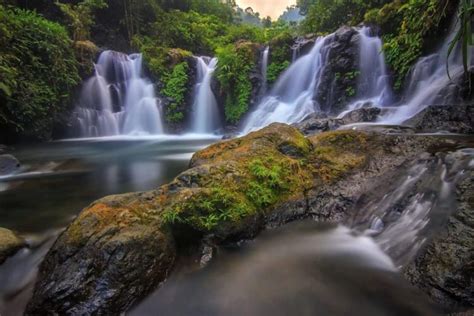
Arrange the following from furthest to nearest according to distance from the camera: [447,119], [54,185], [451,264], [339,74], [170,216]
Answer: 1. [339,74]
2. [447,119]
3. [54,185]
4. [170,216]
5. [451,264]

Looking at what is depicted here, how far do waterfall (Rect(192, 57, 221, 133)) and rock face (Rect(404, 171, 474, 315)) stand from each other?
12.7 m

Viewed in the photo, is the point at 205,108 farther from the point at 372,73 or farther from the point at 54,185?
the point at 54,185

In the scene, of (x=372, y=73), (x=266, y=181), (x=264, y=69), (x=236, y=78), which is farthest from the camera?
(x=264, y=69)

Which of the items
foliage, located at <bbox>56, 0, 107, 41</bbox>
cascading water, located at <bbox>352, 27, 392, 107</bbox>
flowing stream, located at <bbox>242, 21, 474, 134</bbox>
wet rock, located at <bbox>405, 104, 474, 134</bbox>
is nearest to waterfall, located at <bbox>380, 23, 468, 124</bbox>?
flowing stream, located at <bbox>242, 21, 474, 134</bbox>

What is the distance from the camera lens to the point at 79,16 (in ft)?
51.7

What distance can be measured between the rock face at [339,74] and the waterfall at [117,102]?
8227 mm

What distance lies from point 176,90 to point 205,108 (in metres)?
1.74

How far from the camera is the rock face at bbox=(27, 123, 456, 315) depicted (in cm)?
236

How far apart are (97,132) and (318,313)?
14146 mm

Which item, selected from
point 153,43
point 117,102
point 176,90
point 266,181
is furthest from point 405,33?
point 153,43

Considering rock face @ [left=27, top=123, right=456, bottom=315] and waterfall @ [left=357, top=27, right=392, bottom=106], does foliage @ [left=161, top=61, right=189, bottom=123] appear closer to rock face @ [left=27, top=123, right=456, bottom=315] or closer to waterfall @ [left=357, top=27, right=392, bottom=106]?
waterfall @ [left=357, top=27, right=392, bottom=106]

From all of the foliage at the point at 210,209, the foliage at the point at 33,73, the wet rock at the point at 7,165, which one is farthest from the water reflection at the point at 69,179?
the foliage at the point at 210,209

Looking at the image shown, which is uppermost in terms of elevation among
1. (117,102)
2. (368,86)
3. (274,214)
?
(368,86)

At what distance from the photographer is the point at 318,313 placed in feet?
7.22
